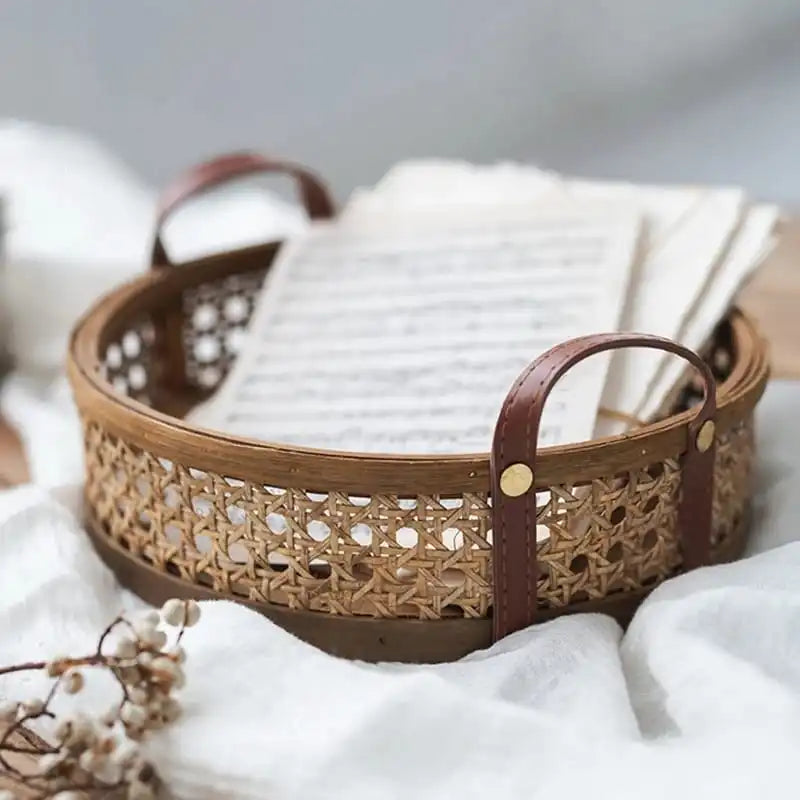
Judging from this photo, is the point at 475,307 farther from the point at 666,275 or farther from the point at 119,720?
the point at 119,720

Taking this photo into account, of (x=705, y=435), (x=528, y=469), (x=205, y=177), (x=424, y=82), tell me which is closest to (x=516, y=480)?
(x=528, y=469)

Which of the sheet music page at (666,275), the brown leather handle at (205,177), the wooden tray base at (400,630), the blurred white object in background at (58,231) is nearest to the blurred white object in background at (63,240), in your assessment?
the blurred white object in background at (58,231)

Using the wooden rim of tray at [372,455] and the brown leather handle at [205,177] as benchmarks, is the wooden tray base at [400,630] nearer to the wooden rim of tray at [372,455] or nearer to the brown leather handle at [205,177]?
the wooden rim of tray at [372,455]

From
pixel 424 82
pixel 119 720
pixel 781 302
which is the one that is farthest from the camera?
pixel 424 82

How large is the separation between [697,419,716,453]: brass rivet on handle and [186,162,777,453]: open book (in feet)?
0.24

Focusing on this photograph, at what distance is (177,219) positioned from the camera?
1.35 metres

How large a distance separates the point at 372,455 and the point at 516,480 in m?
0.07

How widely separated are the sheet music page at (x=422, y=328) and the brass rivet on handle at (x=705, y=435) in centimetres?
8

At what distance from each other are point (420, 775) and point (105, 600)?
255mm

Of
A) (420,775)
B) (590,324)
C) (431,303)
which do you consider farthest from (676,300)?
(420,775)

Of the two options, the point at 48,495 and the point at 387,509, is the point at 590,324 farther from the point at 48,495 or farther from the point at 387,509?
the point at 48,495

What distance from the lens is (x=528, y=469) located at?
576 mm

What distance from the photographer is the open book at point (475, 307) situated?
29.2 inches

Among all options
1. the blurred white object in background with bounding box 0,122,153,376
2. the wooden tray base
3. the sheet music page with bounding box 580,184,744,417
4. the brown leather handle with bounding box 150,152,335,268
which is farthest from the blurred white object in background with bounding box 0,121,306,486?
the sheet music page with bounding box 580,184,744,417
